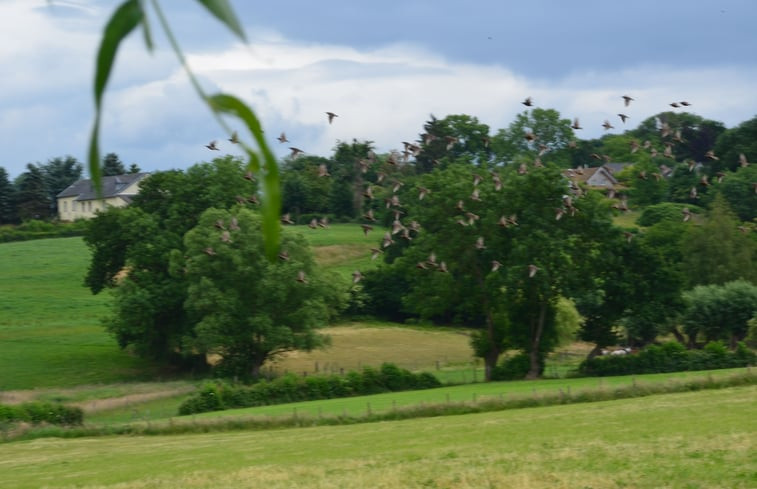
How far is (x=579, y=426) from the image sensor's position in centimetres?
2845

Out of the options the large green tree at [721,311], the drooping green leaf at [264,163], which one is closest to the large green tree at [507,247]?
the large green tree at [721,311]

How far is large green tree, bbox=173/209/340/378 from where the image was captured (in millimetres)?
56594

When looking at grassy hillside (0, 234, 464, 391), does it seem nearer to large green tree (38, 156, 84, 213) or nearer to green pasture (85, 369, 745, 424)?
green pasture (85, 369, 745, 424)

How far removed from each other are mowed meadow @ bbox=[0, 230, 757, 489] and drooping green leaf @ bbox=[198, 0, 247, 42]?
1699 cm

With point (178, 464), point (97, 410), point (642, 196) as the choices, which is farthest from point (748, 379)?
point (642, 196)

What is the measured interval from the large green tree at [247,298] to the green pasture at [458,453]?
19.6 metres

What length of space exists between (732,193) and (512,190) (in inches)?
1694

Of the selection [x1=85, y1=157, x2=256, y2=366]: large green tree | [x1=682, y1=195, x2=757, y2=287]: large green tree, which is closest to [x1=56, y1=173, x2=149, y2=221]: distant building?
[x1=85, y1=157, x2=256, y2=366]: large green tree

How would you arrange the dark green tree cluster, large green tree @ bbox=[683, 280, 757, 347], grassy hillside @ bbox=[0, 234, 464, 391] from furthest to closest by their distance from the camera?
grassy hillside @ bbox=[0, 234, 464, 391] < large green tree @ bbox=[683, 280, 757, 347] < the dark green tree cluster

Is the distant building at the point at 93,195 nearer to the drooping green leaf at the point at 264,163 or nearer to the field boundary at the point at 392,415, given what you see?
the drooping green leaf at the point at 264,163

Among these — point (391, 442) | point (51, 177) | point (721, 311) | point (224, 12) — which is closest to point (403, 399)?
point (391, 442)

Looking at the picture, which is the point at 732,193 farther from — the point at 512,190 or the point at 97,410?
the point at 97,410

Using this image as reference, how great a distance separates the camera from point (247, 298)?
58.0 m

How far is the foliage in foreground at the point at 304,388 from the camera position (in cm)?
4750
